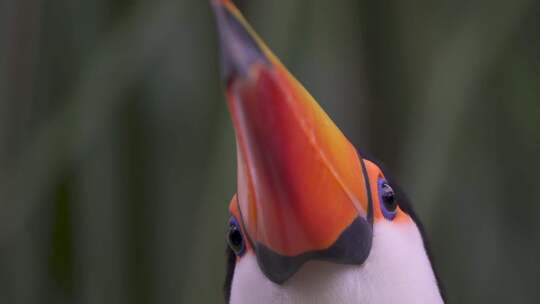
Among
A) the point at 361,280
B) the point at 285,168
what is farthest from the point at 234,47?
the point at 361,280

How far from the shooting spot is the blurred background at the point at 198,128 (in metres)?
1.78

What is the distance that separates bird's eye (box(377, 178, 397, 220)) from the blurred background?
775mm

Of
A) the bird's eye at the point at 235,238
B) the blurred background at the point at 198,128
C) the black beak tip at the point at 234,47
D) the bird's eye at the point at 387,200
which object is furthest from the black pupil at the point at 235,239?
the blurred background at the point at 198,128

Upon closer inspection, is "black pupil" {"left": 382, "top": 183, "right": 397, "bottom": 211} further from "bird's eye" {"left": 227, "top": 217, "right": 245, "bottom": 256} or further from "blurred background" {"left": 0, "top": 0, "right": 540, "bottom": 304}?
"blurred background" {"left": 0, "top": 0, "right": 540, "bottom": 304}

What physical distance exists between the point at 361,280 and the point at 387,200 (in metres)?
0.11

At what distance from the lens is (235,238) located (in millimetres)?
945

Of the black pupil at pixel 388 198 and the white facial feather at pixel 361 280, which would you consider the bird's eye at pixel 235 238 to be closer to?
the white facial feather at pixel 361 280

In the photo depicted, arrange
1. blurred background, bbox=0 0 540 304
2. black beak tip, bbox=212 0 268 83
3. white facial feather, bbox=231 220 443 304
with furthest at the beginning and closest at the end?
1. blurred background, bbox=0 0 540 304
2. white facial feather, bbox=231 220 443 304
3. black beak tip, bbox=212 0 268 83

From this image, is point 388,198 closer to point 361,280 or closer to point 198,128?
point 361,280

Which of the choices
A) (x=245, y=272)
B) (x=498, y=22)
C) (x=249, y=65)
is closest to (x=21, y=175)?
(x=245, y=272)

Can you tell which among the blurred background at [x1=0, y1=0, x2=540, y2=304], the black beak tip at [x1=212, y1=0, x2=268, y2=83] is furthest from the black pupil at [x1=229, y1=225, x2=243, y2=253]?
the blurred background at [x1=0, y1=0, x2=540, y2=304]

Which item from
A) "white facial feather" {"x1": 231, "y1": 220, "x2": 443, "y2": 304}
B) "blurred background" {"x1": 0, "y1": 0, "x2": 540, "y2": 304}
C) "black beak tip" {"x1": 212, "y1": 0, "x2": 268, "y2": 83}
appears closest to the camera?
"black beak tip" {"x1": 212, "y1": 0, "x2": 268, "y2": 83}

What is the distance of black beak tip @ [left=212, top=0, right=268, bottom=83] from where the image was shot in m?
0.61

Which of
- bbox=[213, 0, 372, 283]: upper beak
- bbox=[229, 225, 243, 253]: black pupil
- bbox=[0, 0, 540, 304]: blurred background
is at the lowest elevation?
bbox=[0, 0, 540, 304]: blurred background
